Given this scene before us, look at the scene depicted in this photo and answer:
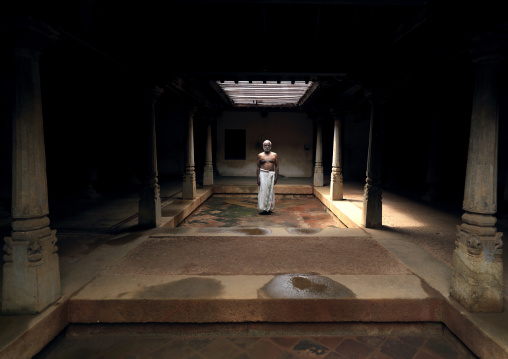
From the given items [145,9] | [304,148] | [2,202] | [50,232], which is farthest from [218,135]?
[50,232]

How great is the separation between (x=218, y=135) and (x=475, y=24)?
37.9 feet

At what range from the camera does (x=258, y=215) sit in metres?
7.41

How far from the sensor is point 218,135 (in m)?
13.3

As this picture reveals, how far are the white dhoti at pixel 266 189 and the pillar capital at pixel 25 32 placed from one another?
5.37 meters

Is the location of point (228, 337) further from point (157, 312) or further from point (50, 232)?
point (50, 232)

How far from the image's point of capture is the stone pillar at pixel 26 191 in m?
2.33

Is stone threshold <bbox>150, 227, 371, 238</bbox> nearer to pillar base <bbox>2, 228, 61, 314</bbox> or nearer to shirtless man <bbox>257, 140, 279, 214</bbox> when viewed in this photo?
pillar base <bbox>2, 228, 61, 314</bbox>

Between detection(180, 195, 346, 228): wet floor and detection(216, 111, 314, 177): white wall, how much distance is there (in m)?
3.82

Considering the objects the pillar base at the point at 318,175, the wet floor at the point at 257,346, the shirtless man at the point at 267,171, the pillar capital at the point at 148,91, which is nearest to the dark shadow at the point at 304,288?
the wet floor at the point at 257,346

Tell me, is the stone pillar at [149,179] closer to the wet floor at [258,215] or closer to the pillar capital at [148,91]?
the pillar capital at [148,91]

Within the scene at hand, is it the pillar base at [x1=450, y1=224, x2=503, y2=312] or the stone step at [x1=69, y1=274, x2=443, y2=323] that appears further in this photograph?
the stone step at [x1=69, y1=274, x2=443, y2=323]

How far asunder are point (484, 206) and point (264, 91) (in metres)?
6.17

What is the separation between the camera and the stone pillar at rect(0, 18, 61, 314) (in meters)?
2.33

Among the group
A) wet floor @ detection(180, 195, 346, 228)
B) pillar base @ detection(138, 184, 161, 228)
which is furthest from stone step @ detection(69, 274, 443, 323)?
wet floor @ detection(180, 195, 346, 228)
